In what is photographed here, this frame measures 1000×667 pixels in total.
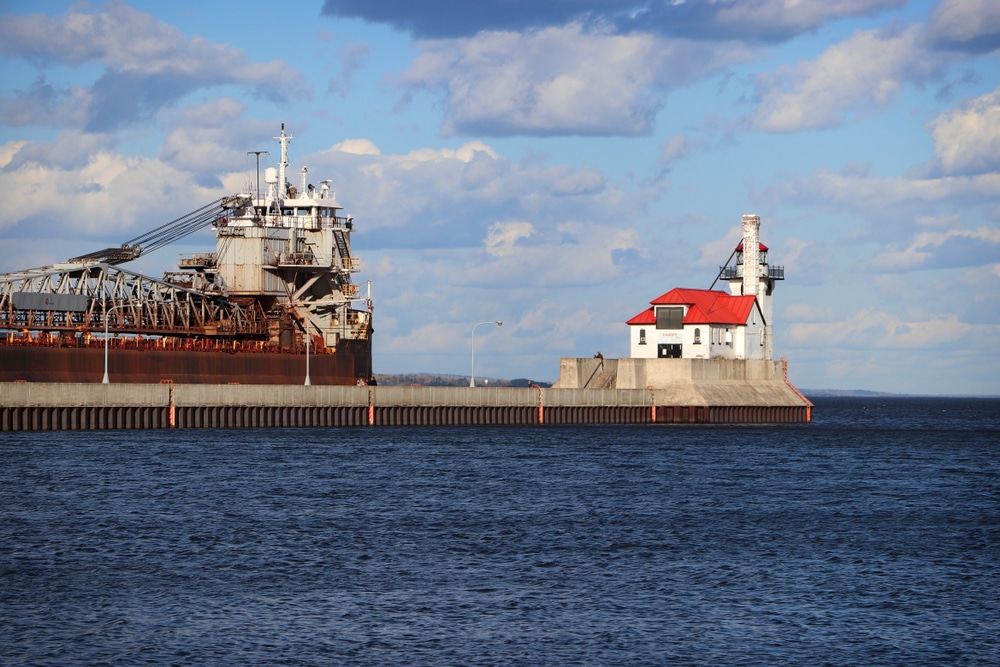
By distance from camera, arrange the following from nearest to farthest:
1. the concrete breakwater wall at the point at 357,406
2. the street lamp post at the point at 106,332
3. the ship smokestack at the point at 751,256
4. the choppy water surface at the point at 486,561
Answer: the choppy water surface at the point at 486,561 → the concrete breakwater wall at the point at 357,406 → the street lamp post at the point at 106,332 → the ship smokestack at the point at 751,256

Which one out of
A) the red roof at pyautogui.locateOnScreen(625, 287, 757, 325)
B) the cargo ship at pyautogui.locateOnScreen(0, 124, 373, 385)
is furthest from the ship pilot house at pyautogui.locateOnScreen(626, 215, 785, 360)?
the cargo ship at pyautogui.locateOnScreen(0, 124, 373, 385)

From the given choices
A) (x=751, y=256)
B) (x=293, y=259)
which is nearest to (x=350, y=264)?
(x=293, y=259)

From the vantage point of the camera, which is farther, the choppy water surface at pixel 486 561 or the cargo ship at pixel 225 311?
the cargo ship at pixel 225 311

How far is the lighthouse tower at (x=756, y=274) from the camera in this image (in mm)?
112000

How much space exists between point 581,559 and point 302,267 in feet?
236

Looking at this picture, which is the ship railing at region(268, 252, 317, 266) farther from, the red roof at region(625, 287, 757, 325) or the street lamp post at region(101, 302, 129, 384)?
the red roof at region(625, 287, 757, 325)

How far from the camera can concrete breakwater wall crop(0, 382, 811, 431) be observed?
248ft

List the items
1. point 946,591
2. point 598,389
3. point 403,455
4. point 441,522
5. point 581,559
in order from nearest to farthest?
point 946,591
point 581,559
point 441,522
point 403,455
point 598,389

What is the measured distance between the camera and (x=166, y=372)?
90.6m

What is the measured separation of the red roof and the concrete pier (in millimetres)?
5806

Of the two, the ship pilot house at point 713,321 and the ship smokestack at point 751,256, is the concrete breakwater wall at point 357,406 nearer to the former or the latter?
the ship pilot house at point 713,321

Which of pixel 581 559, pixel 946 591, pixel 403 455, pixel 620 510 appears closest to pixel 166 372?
pixel 403 455

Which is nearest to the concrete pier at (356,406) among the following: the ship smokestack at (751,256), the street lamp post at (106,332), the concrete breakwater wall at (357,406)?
the concrete breakwater wall at (357,406)

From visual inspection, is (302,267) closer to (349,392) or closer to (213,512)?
(349,392)
